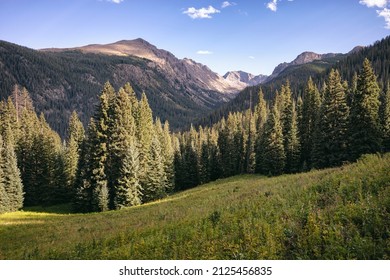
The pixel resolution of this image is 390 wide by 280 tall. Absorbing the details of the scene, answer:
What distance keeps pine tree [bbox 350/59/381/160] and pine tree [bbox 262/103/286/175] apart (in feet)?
52.6

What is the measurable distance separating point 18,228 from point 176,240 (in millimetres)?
22665

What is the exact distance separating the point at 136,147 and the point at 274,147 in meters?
27.6

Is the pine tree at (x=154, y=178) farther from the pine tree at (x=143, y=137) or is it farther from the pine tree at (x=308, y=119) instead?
the pine tree at (x=308, y=119)

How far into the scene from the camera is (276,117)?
58312mm

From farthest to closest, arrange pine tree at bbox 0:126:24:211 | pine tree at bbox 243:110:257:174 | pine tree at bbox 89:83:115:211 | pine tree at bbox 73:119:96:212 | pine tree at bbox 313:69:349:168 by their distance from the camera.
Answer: pine tree at bbox 243:110:257:174 → pine tree at bbox 0:126:24:211 → pine tree at bbox 313:69:349:168 → pine tree at bbox 73:119:96:212 → pine tree at bbox 89:83:115:211

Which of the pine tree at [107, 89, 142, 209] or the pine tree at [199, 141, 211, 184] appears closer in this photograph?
the pine tree at [107, 89, 142, 209]

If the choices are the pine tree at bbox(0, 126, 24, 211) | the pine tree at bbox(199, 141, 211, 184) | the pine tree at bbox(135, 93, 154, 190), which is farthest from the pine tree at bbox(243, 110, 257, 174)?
the pine tree at bbox(0, 126, 24, 211)

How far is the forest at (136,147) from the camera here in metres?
41.4

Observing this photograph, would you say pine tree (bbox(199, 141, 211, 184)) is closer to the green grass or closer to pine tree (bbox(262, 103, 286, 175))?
pine tree (bbox(262, 103, 286, 175))

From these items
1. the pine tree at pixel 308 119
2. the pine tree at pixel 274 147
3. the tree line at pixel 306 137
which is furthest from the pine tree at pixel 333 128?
the pine tree at pixel 308 119

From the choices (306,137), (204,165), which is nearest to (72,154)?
(204,165)

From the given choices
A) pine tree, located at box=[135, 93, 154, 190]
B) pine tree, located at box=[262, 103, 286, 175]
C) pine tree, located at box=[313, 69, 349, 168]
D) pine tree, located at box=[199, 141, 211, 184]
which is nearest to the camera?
pine tree, located at box=[313, 69, 349, 168]

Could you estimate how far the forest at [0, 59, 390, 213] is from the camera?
41.4 meters
